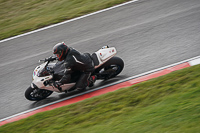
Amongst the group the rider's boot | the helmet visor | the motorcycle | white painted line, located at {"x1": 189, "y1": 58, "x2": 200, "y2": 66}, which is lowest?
white painted line, located at {"x1": 189, "y1": 58, "x2": 200, "y2": 66}

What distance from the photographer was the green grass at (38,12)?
13.5 meters

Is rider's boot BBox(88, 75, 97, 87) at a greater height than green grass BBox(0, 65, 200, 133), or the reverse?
rider's boot BBox(88, 75, 97, 87)

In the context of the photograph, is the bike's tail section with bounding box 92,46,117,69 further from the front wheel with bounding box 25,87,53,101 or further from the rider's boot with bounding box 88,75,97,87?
the front wheel with bounding box 25,87,53,101

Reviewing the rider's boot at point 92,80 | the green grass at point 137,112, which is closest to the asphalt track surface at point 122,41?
the rider's boot at point 92,80

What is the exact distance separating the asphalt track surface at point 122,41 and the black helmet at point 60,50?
1624 millimetres

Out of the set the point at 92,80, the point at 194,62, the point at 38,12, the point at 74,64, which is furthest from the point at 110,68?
the point at 38,12

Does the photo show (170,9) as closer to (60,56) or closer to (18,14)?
(60,56)

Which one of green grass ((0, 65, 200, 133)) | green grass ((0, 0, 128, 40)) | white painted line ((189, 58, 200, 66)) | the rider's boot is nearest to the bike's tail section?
the rider's boot

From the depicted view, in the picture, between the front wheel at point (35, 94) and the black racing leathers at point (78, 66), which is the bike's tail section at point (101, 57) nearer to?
the black racing leathers at point (78, 66)

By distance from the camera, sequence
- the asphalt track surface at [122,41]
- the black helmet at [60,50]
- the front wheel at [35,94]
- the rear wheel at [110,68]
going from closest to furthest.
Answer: the black helmet at [60,50], the front wheel at [35,94], the rear wheel at [110,68], the asphalt track surface at [122,41]

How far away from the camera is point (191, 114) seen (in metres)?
5.67

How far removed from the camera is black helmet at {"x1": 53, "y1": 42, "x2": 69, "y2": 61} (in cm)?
750

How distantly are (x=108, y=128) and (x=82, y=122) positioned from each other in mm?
809

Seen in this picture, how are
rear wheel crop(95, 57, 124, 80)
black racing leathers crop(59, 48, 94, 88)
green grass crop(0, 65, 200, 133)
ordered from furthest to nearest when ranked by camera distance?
rear wheel crop(95, 57, 124, 80) < black racing leathers crop(59, 48, 94, 88) < green grass crop(0, 65, 200, 133)
